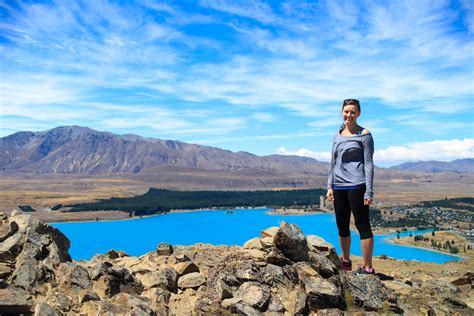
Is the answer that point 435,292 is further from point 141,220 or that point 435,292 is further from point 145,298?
point 141,220

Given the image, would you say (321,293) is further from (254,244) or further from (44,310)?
(44,310)

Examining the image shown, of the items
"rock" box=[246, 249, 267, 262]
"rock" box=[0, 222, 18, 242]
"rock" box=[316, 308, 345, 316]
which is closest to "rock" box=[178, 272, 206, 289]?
"rock" box=[246, 249, 267, 262]

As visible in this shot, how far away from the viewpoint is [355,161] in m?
8.62

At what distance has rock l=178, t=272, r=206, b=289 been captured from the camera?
8664 millimetres

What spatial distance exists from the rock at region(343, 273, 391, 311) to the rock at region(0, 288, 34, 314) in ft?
18.5

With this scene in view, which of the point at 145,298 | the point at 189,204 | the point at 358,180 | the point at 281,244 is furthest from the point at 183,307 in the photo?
the point at 189,204

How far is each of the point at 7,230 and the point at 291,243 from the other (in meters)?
6.85

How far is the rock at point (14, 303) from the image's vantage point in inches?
269

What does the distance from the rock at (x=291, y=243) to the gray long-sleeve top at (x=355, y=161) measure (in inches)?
53.1

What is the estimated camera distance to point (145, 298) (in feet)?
25.7

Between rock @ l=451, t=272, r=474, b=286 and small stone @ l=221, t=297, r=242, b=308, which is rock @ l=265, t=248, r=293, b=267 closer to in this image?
small stone @ l=221, t=297, r=242, b=308

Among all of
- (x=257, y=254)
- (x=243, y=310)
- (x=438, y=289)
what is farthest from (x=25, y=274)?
(x=438, y=289)

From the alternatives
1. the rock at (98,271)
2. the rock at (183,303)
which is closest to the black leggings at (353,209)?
the rock at (183,303)

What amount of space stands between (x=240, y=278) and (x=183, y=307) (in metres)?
1.19
